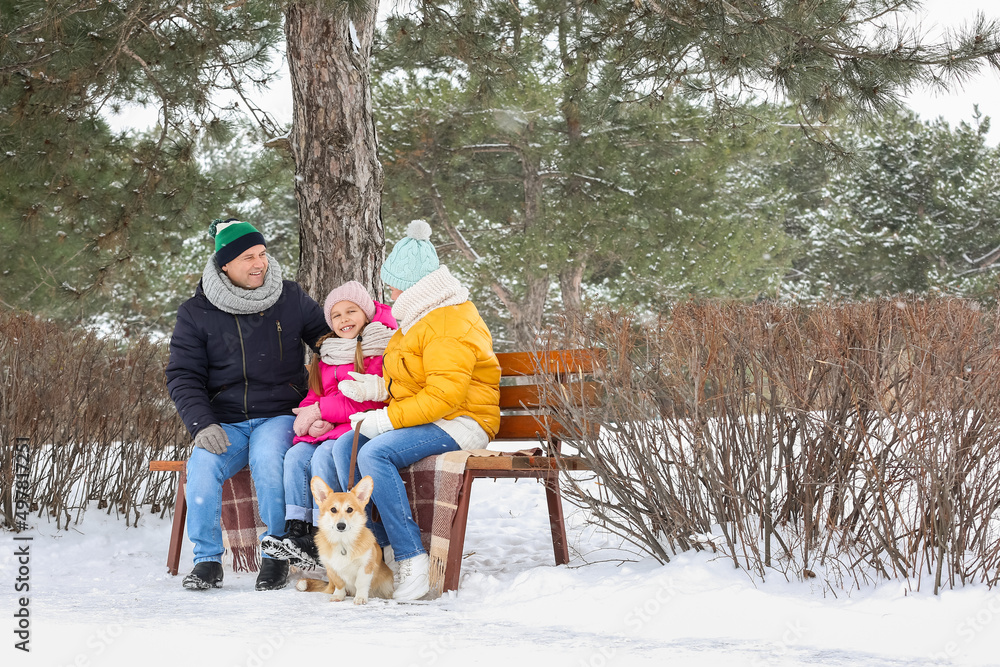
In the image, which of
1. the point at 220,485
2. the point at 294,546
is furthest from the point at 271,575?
the point at 220,485

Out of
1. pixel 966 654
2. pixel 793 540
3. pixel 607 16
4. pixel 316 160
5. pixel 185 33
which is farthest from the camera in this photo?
pixel 185 33

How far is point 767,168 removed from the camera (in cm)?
2234

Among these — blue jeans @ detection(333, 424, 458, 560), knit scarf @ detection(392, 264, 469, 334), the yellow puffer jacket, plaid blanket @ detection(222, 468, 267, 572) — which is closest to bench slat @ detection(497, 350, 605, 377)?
the yellow puffer jacket

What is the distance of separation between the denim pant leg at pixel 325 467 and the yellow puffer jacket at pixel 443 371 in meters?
0.35

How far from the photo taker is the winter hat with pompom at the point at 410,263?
3.97 meters

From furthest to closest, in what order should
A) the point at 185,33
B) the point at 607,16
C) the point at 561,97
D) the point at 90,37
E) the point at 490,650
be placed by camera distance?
the point at 561,97 < the point at 185,33 < the point at 90,37 < the point at 607,16 < the point at 490,650

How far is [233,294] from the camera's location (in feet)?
13.8

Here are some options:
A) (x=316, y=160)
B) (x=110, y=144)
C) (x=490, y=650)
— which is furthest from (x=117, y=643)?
(x=110, y=144)

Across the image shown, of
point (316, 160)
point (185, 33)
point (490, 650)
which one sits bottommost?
point (490, 650)

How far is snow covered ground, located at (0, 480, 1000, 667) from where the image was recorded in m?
2.64

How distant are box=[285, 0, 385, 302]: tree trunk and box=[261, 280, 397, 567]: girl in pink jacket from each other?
116cm

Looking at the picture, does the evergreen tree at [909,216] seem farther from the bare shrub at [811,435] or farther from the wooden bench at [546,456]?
the bare shrub at [811,435]

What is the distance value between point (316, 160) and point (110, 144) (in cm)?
402

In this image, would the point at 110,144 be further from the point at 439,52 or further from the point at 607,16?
the point at 607,16
